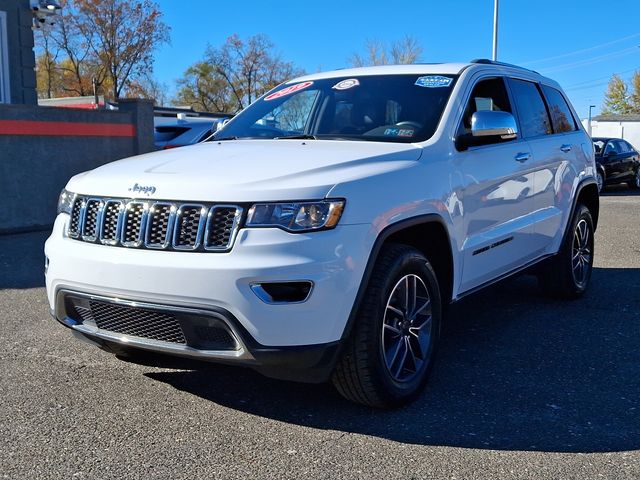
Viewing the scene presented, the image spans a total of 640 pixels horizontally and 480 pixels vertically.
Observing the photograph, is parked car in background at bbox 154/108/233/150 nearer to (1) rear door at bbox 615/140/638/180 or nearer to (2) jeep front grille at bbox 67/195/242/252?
(2) jeep front grille at bbox 67/195/242/252

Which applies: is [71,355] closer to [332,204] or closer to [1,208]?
[332,204]

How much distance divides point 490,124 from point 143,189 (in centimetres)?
214

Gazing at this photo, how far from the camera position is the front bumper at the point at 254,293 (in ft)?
10.4

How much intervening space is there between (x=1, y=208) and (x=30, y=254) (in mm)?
2224

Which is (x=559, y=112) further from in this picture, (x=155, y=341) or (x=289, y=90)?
(x=155, y=341)

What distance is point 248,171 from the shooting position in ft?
11.5

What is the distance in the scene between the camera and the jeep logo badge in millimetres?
3453

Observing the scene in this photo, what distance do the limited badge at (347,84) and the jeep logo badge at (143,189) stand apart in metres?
1.96

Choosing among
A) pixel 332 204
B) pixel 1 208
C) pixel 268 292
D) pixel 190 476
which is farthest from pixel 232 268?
pixel 1 208

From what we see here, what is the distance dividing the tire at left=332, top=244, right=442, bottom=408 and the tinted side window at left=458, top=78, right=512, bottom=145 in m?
1.05

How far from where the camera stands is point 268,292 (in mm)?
3213

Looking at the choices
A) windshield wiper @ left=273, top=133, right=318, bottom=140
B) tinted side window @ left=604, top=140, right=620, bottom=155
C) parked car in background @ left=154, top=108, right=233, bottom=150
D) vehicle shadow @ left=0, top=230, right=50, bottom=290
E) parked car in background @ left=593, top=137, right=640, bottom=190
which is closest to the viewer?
windshield wiper @ left=273, top=133, right=318, bottom=140

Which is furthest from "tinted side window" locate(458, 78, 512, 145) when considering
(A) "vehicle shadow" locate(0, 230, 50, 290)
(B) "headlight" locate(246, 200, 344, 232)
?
(A) "vehicle shadow" locate(0, 230, 50, 290)

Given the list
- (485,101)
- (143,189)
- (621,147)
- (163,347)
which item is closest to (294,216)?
(143,189)
